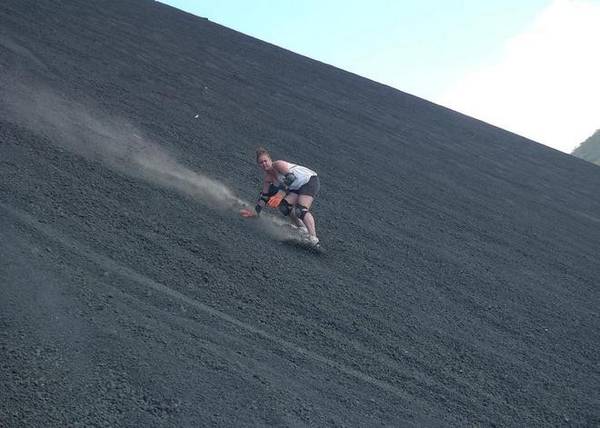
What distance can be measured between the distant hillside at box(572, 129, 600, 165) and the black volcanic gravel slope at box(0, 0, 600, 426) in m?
11.5

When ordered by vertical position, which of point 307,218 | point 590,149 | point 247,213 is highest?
point 590,149

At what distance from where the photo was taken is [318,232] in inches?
317

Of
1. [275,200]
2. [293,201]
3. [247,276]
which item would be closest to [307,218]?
[293,201]

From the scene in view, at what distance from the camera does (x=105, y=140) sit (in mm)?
8656

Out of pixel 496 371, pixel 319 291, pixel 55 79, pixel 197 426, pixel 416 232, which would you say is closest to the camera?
pixel 197 426

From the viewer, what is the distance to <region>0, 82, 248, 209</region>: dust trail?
7.98 metres

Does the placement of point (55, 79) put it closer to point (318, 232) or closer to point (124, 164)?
point (124, 164)

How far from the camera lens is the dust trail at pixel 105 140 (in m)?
7.98

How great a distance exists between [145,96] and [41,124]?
10.3 feet

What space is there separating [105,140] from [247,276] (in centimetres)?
359

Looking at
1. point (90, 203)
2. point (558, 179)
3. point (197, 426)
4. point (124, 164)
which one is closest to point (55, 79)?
point (124, 164)

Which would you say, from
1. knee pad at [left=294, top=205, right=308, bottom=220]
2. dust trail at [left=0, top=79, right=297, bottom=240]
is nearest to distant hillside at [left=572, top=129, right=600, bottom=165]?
knee pad at [left=294, top=205, right=308, bottom=220]

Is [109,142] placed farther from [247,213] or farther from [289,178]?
[289,178]

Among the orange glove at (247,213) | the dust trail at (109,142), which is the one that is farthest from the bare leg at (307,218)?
the orange glove at (247,213)
